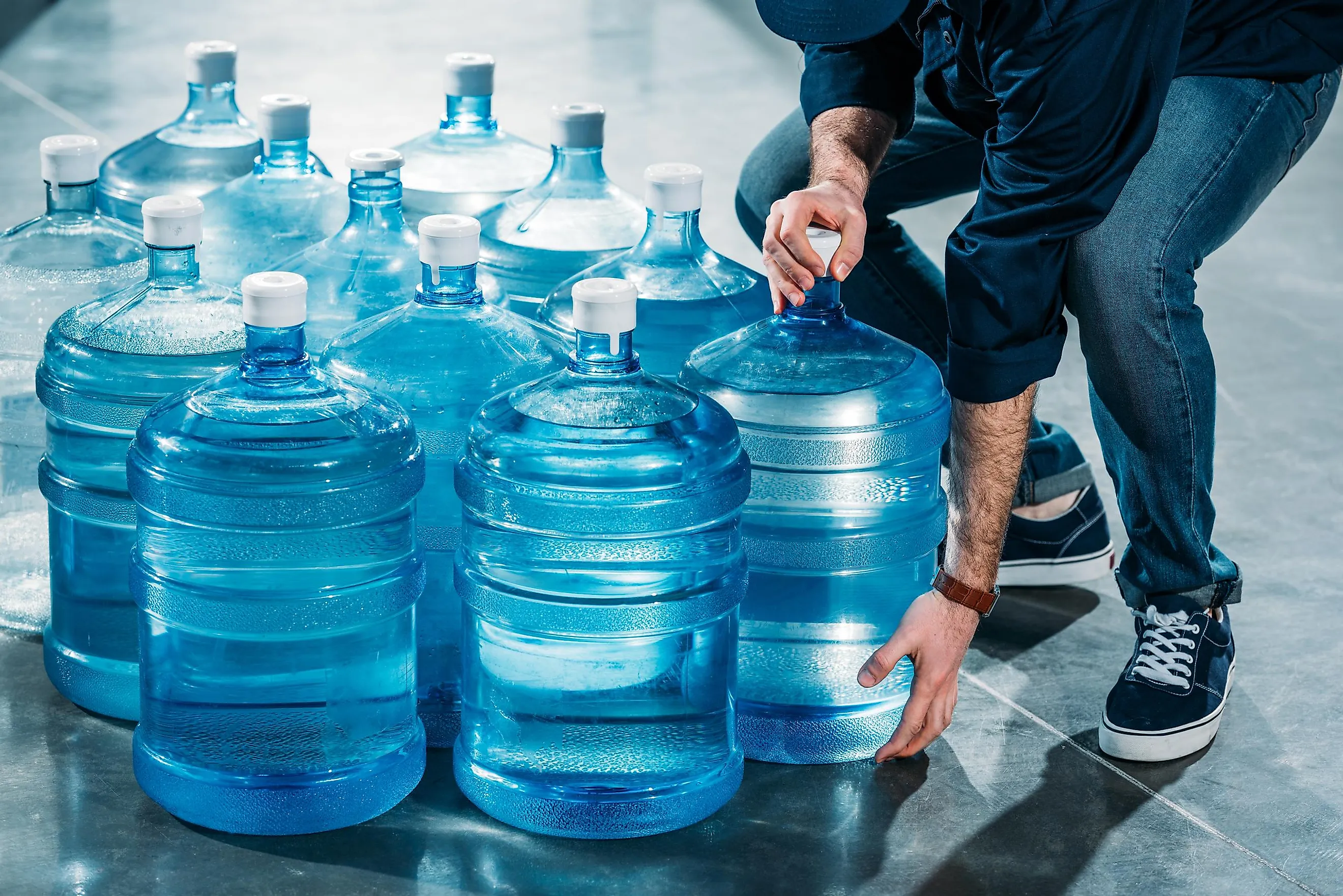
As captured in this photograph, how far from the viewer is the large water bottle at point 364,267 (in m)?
2.16

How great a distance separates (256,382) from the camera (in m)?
1.79

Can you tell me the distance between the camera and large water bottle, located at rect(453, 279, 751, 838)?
1.80 m

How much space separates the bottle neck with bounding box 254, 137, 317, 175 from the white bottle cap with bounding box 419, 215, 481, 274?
1.87ft

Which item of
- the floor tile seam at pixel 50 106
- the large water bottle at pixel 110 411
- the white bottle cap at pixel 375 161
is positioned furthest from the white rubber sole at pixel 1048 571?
the floor tile seam at pixel 50 106

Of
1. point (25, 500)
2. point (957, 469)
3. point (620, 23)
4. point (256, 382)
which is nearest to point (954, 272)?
point (957, 469)

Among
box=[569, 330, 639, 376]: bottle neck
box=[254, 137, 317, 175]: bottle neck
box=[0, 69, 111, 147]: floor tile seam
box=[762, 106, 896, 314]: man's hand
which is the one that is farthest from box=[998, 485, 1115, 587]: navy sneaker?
box=[0, 69, 111, 147]: floor tile seam

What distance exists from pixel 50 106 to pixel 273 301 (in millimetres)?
3675

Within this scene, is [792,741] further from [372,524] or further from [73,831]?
[73,831]

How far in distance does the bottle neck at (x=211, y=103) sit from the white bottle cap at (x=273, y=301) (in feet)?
3.41

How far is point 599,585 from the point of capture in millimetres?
1821

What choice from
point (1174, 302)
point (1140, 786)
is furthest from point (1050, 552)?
point (1174, 302)

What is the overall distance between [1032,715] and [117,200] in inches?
61.7

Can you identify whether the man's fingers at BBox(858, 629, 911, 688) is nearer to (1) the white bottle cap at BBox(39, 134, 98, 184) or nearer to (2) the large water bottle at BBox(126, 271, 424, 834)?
(2) the large water bottle at BBox(126, 271, 424, 834)

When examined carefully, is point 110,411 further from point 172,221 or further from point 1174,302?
point 1174,302
